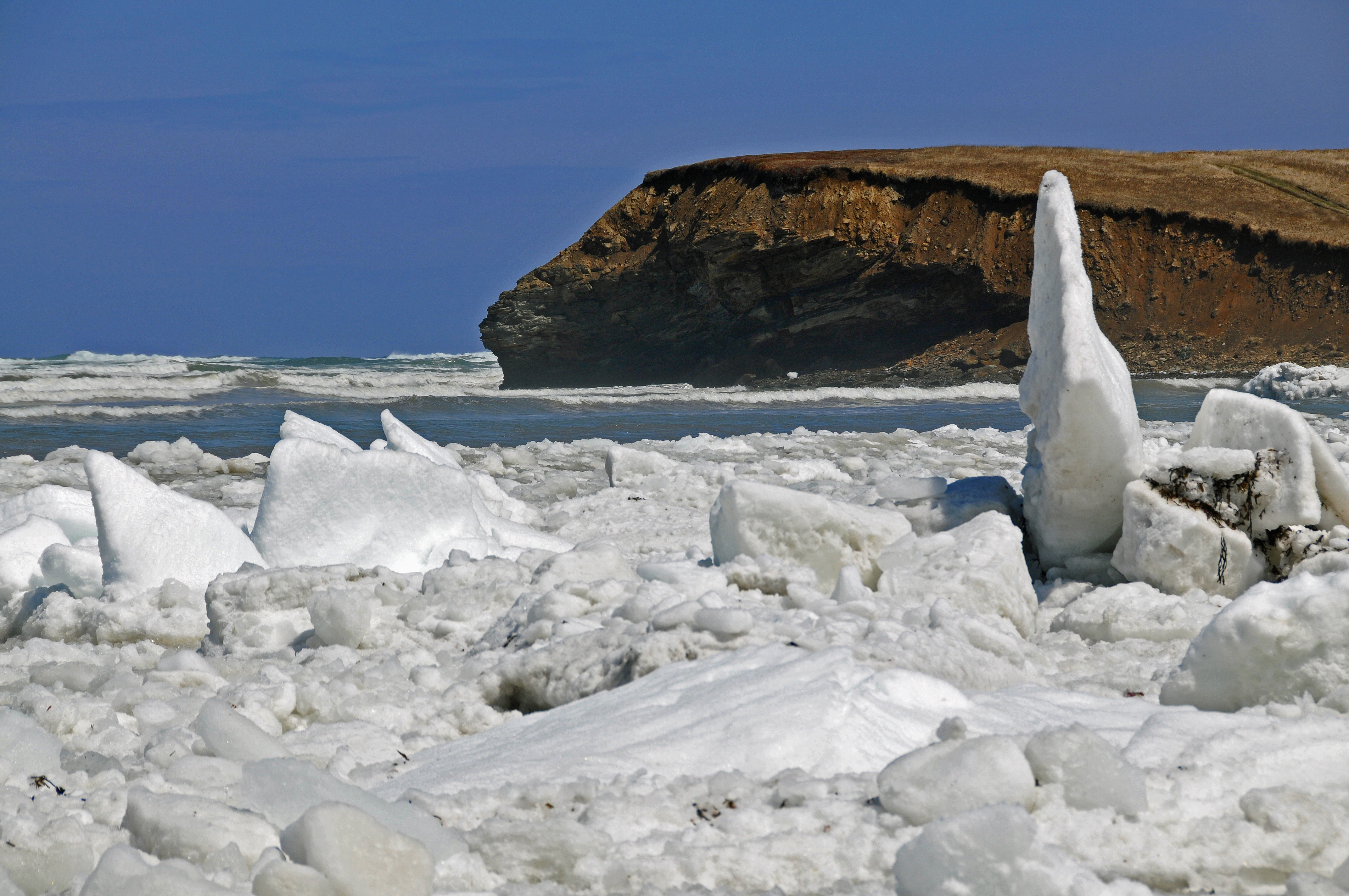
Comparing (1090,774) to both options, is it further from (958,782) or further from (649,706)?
(649,706)

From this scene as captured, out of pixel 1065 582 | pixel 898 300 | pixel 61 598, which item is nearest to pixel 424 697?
pixel 61 598

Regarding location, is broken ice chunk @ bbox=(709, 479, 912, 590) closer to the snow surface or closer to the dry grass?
the snow surface

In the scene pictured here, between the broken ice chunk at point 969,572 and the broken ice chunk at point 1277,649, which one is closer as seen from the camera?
the broken ice chunk at point 1277,649

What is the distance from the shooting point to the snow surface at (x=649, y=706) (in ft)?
4.85

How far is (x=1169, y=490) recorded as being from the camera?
355 cm

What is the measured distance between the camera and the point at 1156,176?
30.7 meters

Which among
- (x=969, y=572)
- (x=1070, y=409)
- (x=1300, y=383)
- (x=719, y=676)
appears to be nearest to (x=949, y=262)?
(x=1300, y=383)

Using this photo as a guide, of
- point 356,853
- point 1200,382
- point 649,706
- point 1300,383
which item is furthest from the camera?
point 1200,382

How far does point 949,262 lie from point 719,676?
28592mm

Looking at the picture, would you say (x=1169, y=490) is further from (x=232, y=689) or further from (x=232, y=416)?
(x=232, y=416)

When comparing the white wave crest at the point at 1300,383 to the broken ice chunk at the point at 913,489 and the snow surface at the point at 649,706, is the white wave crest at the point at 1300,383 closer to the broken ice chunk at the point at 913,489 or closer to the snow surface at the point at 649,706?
Result: the broken ice chunk at the point at 913,489

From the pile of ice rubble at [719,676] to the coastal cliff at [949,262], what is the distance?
23291 millimetres

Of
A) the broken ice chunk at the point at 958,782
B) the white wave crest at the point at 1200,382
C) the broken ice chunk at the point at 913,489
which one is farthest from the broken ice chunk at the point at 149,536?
the white wave crest at the point at 1200,382

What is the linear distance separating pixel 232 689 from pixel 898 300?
2897 cm
